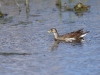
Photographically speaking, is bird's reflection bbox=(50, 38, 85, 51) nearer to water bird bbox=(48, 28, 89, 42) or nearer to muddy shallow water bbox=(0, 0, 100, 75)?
muddy shallow water bbox=(0, 0, 100, 75)

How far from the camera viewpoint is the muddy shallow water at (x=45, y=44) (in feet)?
47.8

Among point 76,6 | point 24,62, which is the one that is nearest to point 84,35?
point 24,62

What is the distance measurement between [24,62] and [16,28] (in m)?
6.84

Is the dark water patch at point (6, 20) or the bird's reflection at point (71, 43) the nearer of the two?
the bird's reflection at point (71, 43)

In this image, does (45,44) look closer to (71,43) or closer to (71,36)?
(71,43)

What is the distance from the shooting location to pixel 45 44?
728 inches

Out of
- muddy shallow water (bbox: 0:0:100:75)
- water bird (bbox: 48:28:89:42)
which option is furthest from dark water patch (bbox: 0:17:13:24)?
water bird (bbox: 48:28:89:42)

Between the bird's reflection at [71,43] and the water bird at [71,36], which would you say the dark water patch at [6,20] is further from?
the bird's reflection at [71,43]

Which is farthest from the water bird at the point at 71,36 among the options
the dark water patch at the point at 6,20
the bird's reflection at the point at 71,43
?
the dark water patch at the point at 6,20

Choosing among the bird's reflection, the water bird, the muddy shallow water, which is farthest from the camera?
the water bird

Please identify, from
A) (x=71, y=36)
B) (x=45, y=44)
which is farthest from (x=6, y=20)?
(x=45, y=44)

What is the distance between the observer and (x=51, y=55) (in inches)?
648

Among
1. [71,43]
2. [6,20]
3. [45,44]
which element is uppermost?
[45,44]

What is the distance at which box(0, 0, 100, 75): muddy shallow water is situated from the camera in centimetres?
1458
